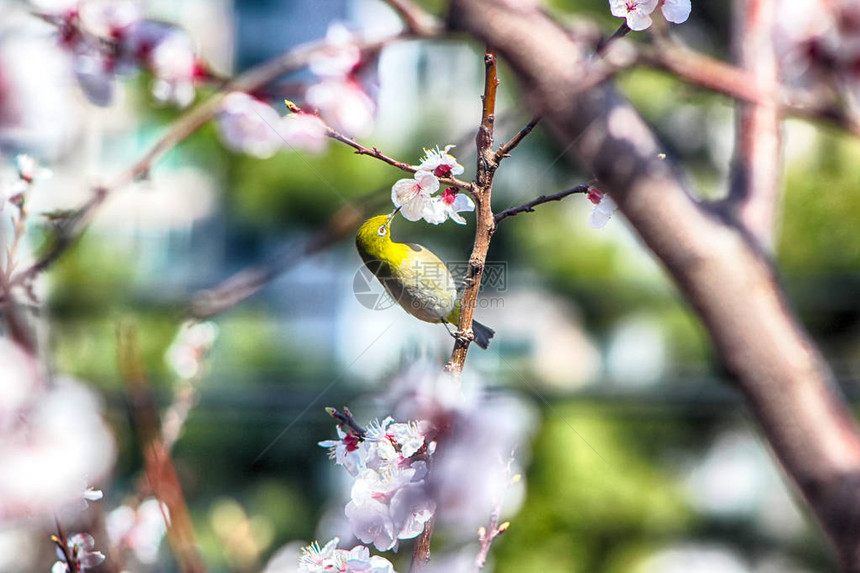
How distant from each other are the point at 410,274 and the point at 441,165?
5 cm

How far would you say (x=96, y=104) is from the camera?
54cm

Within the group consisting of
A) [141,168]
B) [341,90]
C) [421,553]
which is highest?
[341,90]

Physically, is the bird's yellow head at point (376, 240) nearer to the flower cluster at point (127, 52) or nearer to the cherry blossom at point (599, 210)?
the cherry blossom at point (599, 210)

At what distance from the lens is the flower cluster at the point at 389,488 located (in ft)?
0.70

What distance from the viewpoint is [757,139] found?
1.36ft

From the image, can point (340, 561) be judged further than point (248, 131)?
No

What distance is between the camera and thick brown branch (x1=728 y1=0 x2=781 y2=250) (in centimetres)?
39

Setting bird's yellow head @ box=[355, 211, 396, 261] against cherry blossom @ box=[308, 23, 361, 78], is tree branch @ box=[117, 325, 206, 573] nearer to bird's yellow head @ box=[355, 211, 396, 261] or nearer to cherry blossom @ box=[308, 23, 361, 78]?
bird's yellow head @ box=[355, 211, 396, 261]

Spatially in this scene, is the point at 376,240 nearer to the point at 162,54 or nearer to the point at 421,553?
the point at 421,553

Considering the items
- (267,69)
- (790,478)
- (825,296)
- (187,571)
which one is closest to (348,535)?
(187,571)

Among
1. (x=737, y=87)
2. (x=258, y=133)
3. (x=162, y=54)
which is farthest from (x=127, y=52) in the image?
(x=737, y=87)

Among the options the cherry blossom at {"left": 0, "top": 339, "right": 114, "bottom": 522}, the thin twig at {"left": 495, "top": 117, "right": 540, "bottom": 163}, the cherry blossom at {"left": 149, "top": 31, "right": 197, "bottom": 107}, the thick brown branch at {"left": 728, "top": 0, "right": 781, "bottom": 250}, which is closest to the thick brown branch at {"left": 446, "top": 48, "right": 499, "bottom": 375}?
the thin twig at {"left": 495, "top": 117, "right": 540, "bottom": 163}

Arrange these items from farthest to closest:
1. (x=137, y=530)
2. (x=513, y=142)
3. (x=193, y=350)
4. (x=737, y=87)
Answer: (x=193, y=350)
(x=137, y=530)
(x=737, y=87)
(x=513, y=142)

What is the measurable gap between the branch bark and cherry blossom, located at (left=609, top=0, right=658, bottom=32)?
0.33 ft
